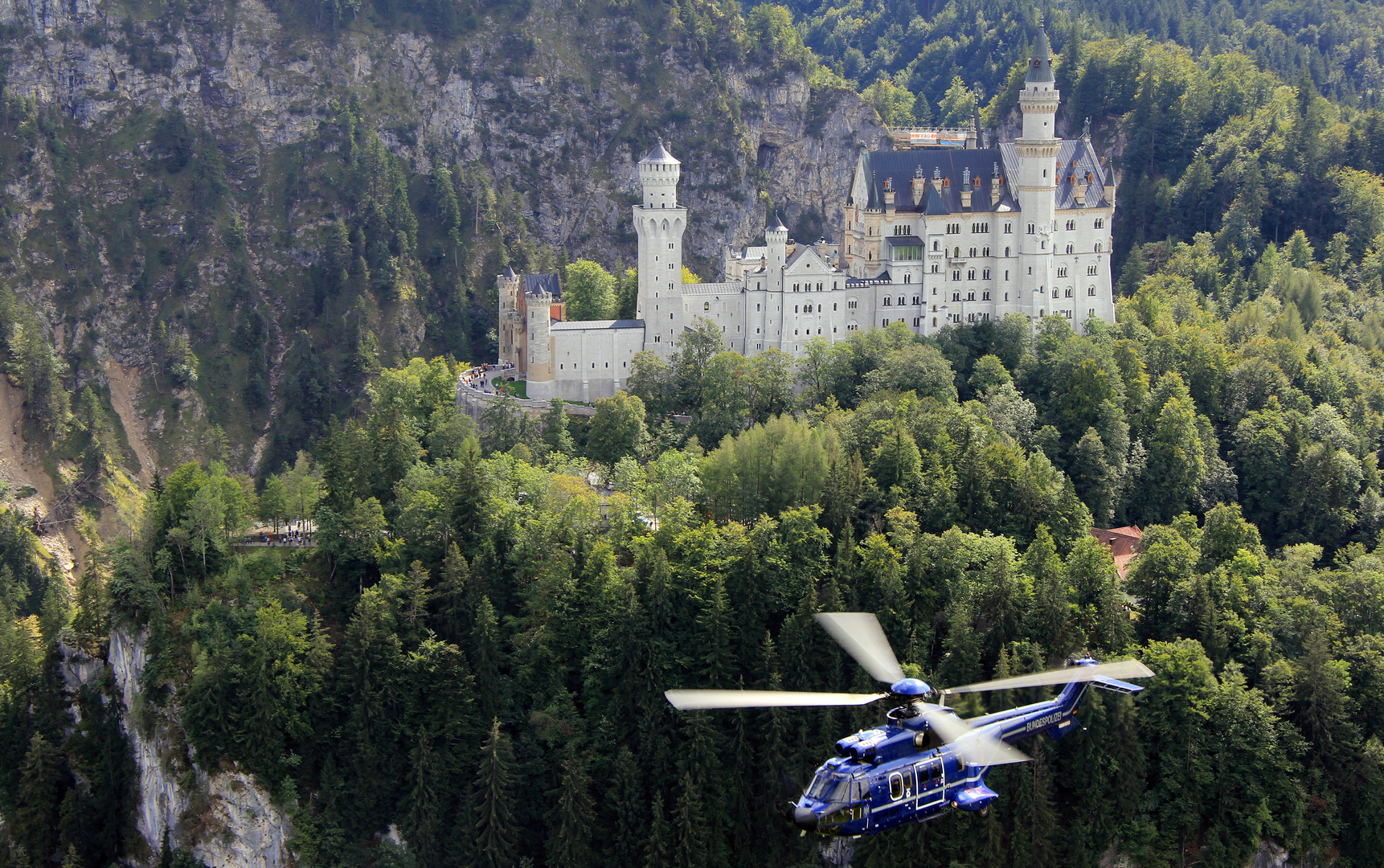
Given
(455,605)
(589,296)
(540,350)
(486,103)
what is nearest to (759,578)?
(455,605)

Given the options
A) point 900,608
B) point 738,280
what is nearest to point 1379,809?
point 900,608

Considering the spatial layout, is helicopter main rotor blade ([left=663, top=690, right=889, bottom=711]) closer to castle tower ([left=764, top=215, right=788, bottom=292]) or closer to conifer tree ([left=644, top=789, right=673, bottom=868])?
conifer tree ([left=644, top=789, right=673, bottom=868])

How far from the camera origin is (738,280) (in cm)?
10244

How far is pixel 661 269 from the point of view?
9862 cm

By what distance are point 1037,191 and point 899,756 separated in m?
74.3

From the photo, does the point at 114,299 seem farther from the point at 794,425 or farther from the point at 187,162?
the point at 794,425

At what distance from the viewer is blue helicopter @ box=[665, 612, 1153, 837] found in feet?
113

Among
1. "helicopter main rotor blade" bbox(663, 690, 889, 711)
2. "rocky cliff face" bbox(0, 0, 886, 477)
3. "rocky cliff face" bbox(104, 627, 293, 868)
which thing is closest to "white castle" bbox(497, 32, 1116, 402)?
"rocky cliff face" bbox(104, 627, 293, 868)

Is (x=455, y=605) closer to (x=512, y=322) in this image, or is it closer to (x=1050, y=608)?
(x=1050, y=608)

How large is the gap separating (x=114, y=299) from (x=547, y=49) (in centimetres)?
5856

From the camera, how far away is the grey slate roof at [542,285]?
96875 millimetres

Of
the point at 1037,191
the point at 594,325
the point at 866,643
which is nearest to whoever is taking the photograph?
the point at 866,643

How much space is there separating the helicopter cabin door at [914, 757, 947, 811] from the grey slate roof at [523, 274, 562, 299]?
6443cm

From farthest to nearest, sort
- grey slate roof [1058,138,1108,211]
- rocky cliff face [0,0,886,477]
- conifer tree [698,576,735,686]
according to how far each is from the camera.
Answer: rocky cliff face [0,0,886,477] < grey slate roof [1058,138,1108,211] < conifer tree [698,576,735,686]
